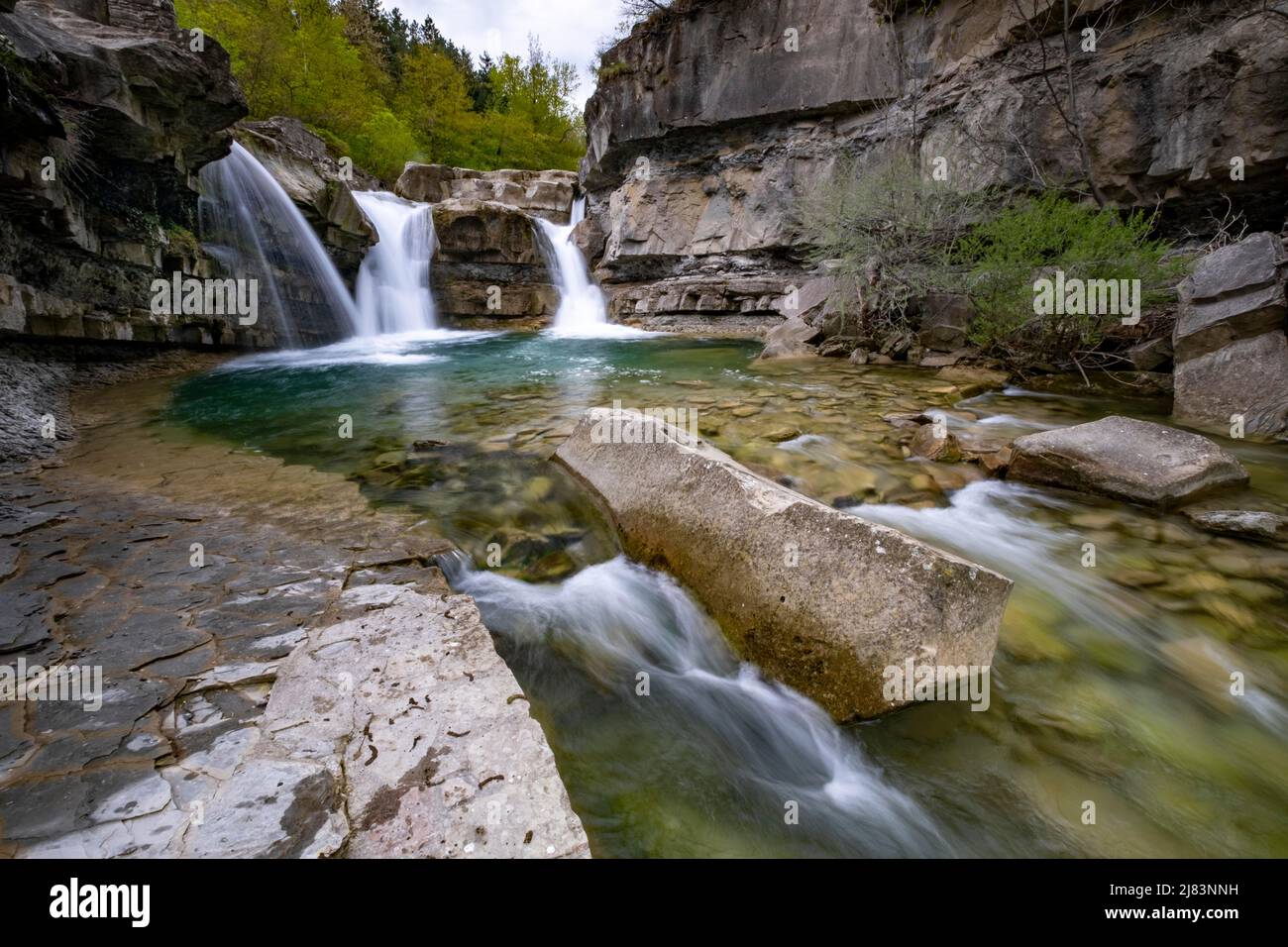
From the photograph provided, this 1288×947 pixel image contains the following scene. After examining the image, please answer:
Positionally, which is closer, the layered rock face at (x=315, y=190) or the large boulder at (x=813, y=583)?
the large boulder at (x=813, y=583)

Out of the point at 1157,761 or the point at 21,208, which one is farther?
the point at 21,208

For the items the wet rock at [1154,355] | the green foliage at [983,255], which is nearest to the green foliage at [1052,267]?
the green foliage at [983,255]

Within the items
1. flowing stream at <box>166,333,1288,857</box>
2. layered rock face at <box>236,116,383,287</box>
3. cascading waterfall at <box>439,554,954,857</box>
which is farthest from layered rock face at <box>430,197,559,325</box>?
cascading waterfall at <box>439,554,954,857</box>

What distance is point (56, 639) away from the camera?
2084 millimetres

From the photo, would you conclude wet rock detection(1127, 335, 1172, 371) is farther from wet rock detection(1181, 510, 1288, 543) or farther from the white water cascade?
the white water cascade

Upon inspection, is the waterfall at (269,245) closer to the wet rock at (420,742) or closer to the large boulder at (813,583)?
the wet rock at (420,742)

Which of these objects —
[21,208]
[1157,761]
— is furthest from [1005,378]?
[21,208]

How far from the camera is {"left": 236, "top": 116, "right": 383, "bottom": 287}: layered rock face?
1239 centimetres

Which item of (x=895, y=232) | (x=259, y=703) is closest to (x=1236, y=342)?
(x=895, y=232)

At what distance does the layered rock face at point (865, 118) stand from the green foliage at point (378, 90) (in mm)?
10550

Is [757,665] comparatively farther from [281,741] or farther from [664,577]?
[281,741]

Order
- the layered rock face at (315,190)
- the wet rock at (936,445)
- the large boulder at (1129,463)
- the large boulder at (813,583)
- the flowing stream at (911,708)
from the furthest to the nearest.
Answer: the layered rock face at (315,190) → the wet rock at (936,445) → the large boulder at (1129,463) → the large boulder at (813,583) → the flowing stream at (911,708)

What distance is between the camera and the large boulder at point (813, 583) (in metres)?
2.12

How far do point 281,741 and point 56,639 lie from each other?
135 centimetres
